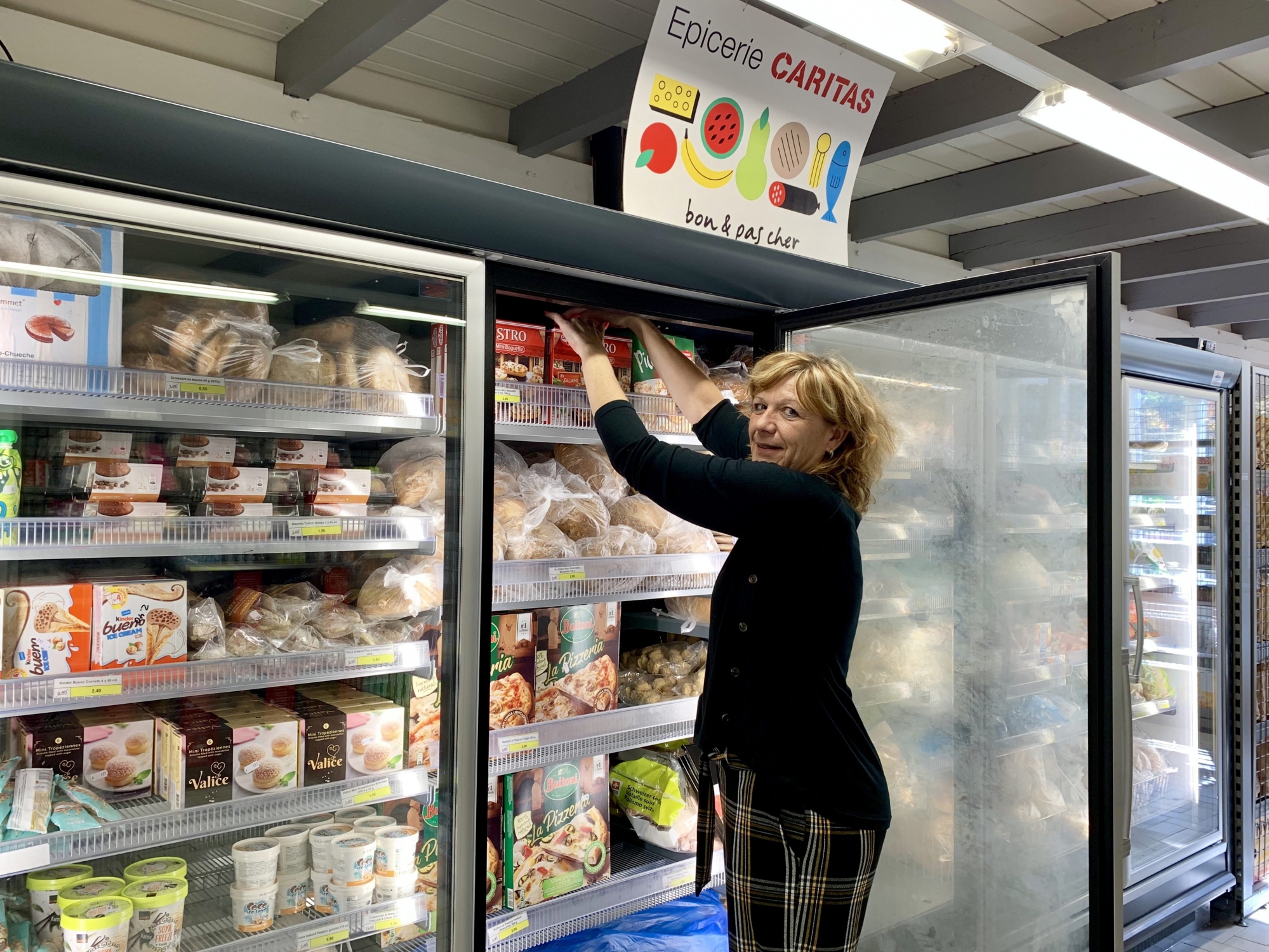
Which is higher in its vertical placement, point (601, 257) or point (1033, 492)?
point (601, 257)

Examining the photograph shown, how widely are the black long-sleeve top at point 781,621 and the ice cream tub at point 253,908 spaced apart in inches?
37.1

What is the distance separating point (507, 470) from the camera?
2.35 meters

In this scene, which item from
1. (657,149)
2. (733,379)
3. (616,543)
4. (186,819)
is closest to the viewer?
(186,819)

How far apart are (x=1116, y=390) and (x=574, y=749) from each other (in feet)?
4.74

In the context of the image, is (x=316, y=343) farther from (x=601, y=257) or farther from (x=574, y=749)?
(x=574, y=749)

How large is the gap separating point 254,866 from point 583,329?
4.31 ft

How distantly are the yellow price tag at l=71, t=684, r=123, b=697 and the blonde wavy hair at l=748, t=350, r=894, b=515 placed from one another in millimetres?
1313

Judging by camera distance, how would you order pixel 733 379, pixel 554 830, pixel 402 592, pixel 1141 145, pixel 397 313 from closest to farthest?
pixel 397 313 → pixel 402 592 → pixel 554 830 → pixel 1141 145 → pixel 733 379

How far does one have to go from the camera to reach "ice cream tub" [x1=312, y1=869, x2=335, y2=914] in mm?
1911

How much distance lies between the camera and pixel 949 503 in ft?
7.13

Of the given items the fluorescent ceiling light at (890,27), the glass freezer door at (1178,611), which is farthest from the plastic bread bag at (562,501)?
the glass freezer door at (1178,611)

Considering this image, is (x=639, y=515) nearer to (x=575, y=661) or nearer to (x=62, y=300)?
(x=575, y=661)

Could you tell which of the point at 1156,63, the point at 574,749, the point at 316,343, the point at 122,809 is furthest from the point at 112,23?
the point at 1156,63

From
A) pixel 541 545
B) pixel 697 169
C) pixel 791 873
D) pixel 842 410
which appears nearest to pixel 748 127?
pixel 697 169
